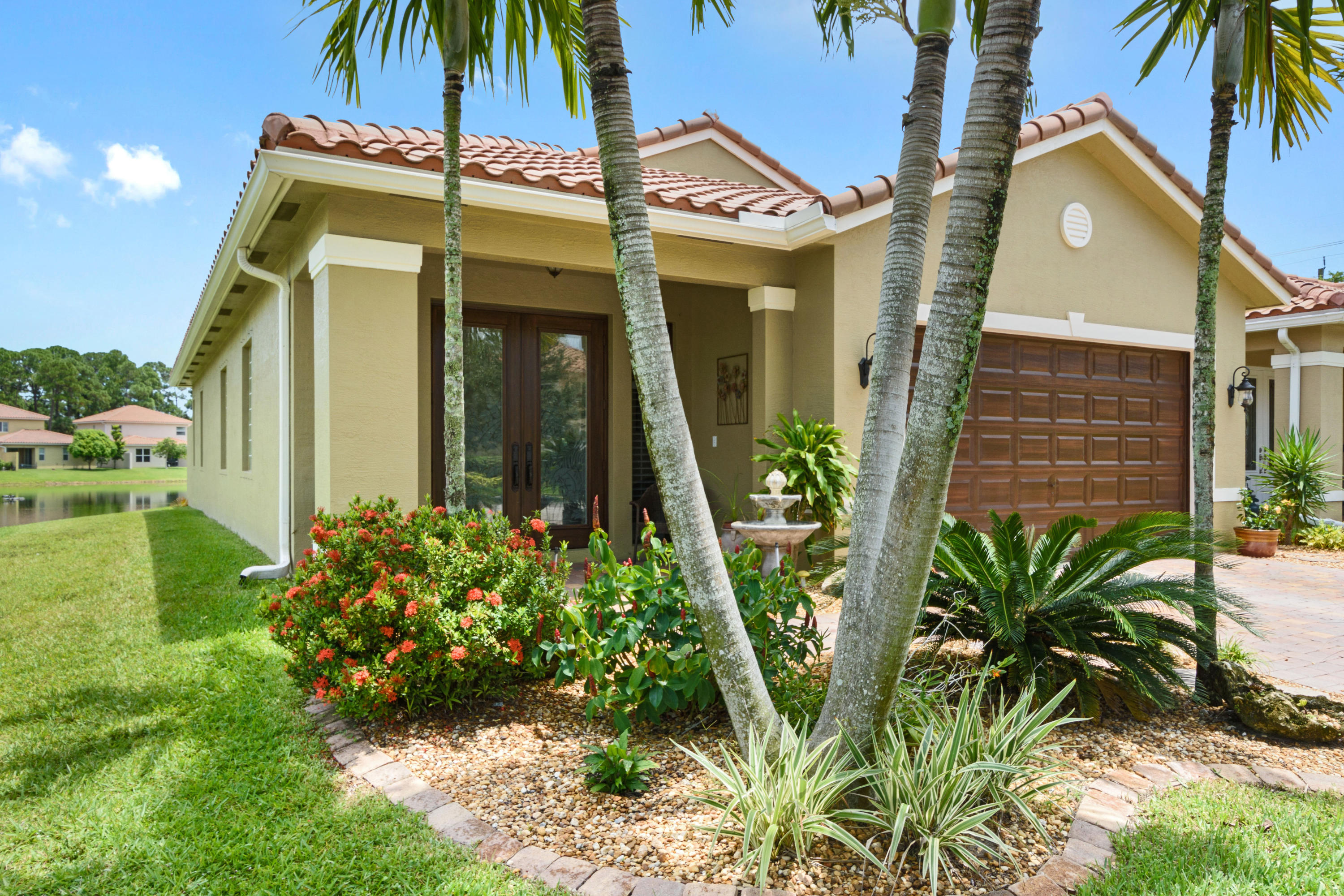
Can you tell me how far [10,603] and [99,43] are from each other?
32.2 metres

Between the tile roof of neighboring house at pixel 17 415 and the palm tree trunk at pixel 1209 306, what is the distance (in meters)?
75.3

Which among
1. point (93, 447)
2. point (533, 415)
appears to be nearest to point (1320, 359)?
point (533, 415)

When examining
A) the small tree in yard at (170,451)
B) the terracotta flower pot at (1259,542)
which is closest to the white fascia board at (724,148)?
the terracotta flower pot at (1259,542)

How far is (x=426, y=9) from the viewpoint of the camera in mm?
5180

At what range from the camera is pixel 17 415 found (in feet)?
195

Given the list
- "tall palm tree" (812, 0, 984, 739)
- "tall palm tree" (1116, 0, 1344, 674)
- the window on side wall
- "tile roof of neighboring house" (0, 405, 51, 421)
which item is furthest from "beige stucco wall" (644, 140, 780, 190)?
"tile roof of neighboring house" (0, 405, 51, 421)

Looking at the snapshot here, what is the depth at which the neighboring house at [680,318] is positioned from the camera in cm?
593

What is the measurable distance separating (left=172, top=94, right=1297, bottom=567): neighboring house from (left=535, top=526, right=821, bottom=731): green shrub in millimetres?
3045

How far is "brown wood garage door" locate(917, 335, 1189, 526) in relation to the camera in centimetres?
834

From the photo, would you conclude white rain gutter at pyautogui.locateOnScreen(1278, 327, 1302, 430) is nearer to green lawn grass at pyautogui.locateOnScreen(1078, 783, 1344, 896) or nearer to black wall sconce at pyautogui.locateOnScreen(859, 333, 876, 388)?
black wall sconce at pyautogui.locateOnScreen(859, 333, 876, 388)

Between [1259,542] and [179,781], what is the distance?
421 inches

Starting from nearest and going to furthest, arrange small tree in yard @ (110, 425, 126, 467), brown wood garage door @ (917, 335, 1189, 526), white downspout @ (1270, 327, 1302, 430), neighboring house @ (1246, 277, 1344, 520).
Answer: brown wood garage door @ (917, 335, 1189, 526), neighboring house @ (1246, 277, 1344, 520), white downspout @ (1270, 327, 1302, 430), small tree in yard @ (110, 425, 126, 467)

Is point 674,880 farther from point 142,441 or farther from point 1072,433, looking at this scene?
point 142,441

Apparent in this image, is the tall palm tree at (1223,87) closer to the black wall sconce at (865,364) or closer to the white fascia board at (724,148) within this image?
the black wall sconce at (865,364)
